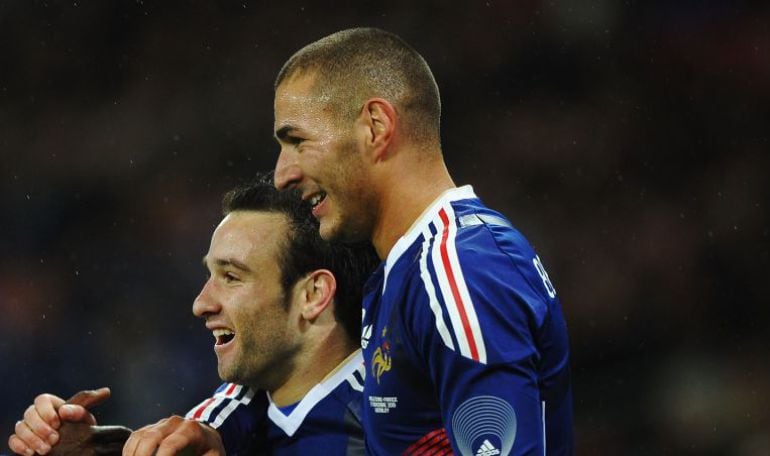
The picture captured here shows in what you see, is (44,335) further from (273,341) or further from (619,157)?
(273,341)

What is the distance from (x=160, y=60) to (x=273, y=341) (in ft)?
14.3

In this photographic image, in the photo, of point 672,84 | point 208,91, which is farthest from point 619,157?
point 208,91

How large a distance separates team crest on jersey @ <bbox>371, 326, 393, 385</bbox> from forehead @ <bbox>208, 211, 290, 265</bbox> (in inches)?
29.6

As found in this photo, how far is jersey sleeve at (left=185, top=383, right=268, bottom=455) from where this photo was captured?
263cm

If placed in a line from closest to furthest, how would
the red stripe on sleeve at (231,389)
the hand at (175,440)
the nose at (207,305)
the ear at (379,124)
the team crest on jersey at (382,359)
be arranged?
the team crest on jersey at (382,359)
the ear at (379,124)
the hand at (175,440)
the nose at (207,305)
the red stripe on sleeve at (231,389)

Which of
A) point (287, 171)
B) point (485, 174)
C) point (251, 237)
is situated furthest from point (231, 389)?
point (485, 174)

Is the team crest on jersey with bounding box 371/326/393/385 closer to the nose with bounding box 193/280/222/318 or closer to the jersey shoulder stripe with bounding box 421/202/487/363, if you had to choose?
the jersey shoulder stripe with bounding box 421/202/487/363

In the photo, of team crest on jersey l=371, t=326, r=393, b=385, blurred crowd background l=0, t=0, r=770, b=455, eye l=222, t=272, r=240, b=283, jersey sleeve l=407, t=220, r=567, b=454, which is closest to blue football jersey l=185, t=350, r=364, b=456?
eye l=222, t=272, r=240, b=283

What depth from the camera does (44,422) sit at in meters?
2.45

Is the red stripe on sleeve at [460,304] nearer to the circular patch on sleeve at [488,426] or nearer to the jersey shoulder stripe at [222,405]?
the circular patch on sleeve at [488,426]

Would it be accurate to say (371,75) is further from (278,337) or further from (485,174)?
(485,174)

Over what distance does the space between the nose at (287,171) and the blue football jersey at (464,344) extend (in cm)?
24

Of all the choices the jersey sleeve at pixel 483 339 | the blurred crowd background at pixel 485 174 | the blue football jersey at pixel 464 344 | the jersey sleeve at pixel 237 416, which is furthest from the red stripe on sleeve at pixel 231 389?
the blurred crowd background at pixel 485 174

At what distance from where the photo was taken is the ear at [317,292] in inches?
104
